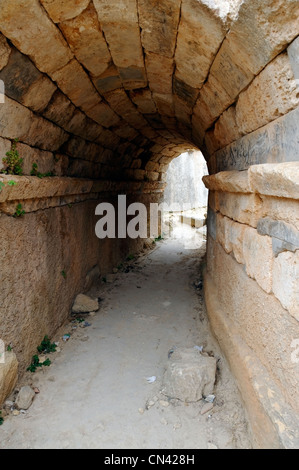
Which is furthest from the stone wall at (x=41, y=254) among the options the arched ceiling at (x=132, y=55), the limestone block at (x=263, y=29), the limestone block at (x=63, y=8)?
the limestone block at (x=263, y=29)

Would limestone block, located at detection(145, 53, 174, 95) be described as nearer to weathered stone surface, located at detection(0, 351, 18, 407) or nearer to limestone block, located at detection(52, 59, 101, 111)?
limestone block, located at detection(52, 59, 101, 111)

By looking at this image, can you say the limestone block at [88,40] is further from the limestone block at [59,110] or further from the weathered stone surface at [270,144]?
the weathered stone surface at [270,144]

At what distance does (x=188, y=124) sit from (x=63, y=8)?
125 inches

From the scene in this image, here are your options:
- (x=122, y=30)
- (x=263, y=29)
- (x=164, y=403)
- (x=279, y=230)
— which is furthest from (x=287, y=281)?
(x=122, y=30)

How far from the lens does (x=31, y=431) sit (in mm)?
2771

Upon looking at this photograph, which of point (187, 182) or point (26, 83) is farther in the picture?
point (187, 182)

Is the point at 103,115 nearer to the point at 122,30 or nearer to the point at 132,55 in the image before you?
the point at 132,55

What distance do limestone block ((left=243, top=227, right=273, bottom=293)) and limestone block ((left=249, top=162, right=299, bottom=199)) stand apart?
0.39 metres

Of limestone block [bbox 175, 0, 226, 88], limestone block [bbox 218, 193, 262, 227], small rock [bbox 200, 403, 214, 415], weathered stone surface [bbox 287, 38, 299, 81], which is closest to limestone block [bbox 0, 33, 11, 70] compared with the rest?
limestone block [bbox 175, 0, 226, 88]

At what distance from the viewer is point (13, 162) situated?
10.5 feet

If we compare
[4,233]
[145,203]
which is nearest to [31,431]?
[4,233]

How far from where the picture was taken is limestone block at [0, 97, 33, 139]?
285cm

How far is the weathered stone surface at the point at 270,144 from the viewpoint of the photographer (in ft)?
6.43

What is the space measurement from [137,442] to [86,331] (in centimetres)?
218
